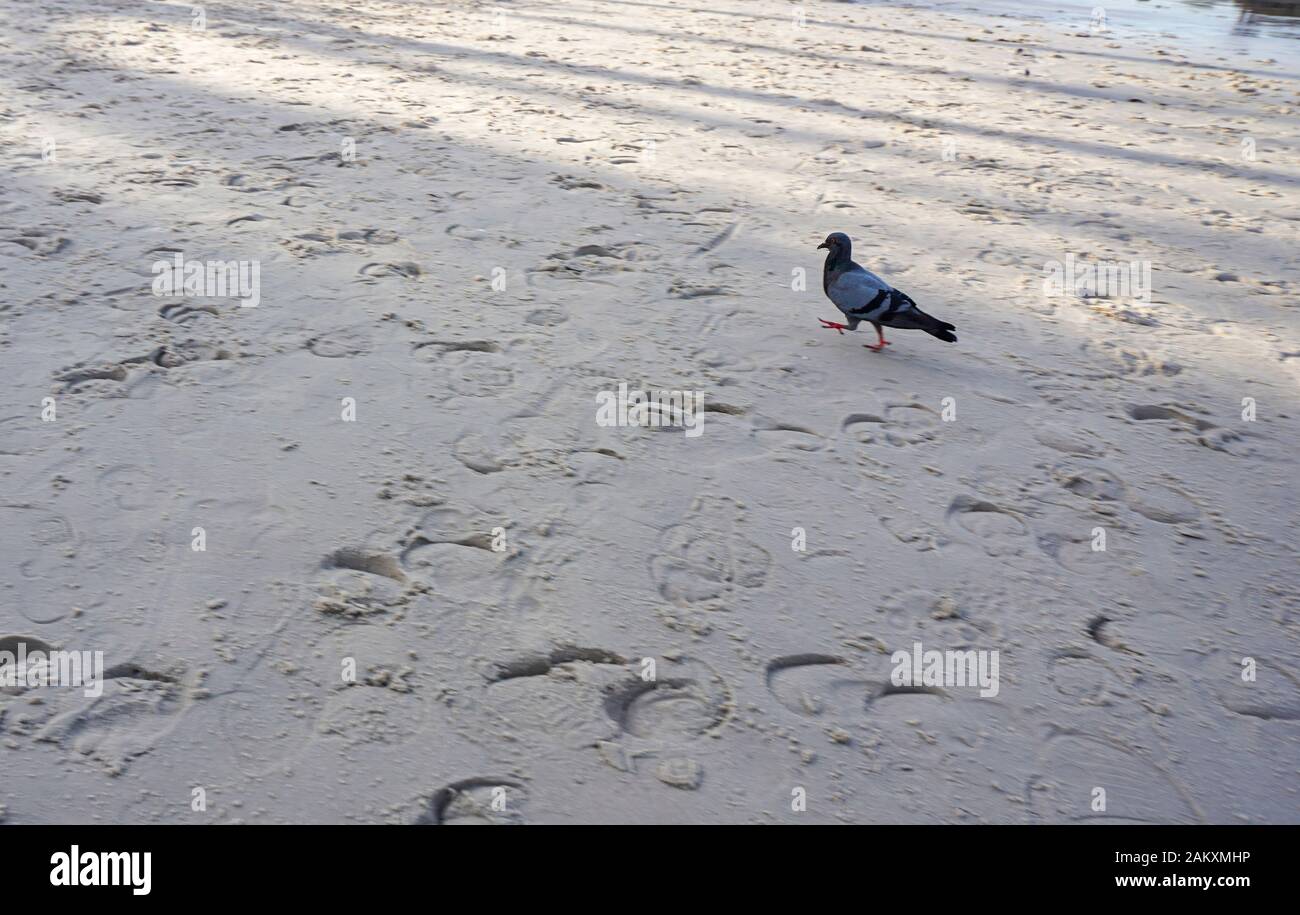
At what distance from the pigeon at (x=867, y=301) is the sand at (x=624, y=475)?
0.22 metres

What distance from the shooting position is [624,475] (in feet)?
14.1

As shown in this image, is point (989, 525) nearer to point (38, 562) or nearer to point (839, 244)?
point (839, 244)

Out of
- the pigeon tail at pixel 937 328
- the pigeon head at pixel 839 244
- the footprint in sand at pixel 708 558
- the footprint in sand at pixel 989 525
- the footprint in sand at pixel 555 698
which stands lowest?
the footprint in sand at pixel 555 698

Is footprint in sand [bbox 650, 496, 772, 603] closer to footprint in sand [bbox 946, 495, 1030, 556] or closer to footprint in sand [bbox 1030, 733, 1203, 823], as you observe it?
footprint in sand [bbox 946, 495, 1030, 556]

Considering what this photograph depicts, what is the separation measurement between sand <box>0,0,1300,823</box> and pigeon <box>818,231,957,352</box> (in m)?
0.22

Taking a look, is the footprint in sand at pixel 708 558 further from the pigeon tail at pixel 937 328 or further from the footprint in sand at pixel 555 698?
the pigeon tail at pixel 937 328

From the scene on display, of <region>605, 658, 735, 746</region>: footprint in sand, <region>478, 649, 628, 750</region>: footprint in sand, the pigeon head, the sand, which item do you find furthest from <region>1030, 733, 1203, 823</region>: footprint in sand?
the pigeon head

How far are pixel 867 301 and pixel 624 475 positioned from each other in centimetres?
161

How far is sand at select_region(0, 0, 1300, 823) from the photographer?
119 inches

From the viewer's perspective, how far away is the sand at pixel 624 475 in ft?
9.90

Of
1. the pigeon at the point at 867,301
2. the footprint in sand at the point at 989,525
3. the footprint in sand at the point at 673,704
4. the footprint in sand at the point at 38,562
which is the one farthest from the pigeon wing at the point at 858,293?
the footprint in sand at the point at 38,562

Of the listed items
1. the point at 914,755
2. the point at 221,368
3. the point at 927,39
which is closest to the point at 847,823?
the point at 914,755

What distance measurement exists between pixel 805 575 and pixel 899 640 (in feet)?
1.39

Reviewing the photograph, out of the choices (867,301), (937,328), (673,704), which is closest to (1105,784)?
(673,704)
